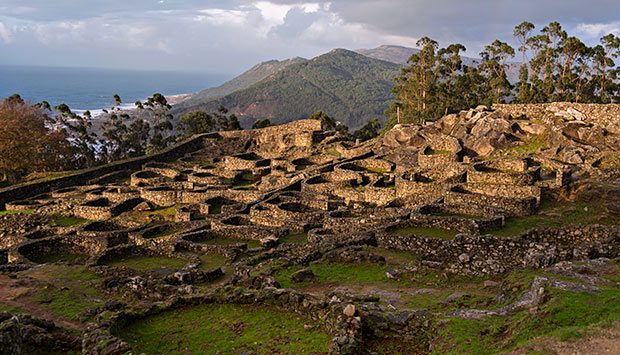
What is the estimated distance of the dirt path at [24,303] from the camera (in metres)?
14.7

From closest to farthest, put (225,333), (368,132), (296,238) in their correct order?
(225,333) < (296,238) < (368,132)

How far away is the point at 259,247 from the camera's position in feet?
80.3

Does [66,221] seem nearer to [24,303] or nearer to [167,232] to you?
[167,232]

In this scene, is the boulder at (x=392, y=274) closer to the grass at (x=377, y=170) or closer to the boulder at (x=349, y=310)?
the boulder at (x=349, y=310)

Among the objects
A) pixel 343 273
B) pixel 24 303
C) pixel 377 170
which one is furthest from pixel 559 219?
pixel 24 303

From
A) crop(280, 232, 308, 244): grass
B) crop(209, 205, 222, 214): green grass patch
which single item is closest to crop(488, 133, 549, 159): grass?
crop(280, 232, 308, 244): grass

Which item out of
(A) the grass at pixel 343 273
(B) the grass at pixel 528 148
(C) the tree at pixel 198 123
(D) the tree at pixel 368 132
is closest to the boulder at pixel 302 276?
(A) the grass at pixel 343 273

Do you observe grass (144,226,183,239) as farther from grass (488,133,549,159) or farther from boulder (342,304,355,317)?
grass (488,133,549,159)

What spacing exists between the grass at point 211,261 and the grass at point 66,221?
17.3 metres

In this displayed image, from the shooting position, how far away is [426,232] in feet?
70.3

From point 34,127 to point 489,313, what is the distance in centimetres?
7056

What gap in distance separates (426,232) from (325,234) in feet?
18.7

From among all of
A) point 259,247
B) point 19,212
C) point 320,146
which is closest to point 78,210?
point 19,212

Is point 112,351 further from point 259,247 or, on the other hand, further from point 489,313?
point 259,247
